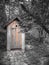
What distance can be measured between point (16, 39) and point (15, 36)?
0.23ft

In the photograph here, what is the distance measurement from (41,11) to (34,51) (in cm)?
91

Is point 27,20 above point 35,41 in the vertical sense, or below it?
above

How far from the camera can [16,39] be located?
489cm

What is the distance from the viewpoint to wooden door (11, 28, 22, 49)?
4.87 meters

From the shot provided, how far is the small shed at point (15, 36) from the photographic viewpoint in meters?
4.82

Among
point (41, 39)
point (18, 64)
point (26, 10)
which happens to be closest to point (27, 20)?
point (26, 10)

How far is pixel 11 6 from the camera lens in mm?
4844

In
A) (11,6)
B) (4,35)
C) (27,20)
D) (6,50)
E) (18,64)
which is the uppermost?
(11,6)

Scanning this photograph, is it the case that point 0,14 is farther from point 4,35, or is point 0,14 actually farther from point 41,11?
point 41,11

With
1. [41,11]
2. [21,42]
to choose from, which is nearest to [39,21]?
[41,11]

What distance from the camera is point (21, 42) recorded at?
4.88 meters

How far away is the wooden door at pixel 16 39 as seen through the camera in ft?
16.0

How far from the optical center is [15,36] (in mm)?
4879

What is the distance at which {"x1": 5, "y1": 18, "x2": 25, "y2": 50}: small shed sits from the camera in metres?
4.82
